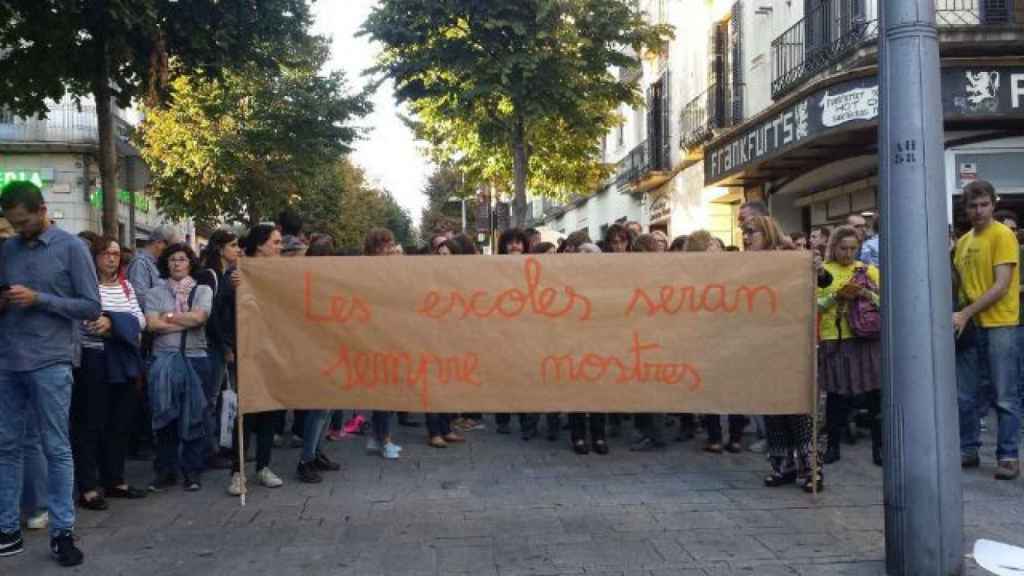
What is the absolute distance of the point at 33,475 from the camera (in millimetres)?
5863

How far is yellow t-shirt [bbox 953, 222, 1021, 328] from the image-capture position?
6.55 meters

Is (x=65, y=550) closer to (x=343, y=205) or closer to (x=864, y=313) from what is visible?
(x=864, y=313)

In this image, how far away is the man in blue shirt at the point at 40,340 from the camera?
5.13 m

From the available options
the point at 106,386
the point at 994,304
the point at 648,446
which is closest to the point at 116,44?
the point at 106,386

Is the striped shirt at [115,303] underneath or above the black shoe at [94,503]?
above

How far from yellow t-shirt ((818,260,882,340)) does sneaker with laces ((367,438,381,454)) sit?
3.76 meters

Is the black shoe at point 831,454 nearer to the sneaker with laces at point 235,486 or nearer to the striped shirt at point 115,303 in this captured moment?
the sneaker with laces at point 235,486

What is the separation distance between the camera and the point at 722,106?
66.2 ft

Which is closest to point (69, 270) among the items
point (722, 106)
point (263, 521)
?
point (263, 521)

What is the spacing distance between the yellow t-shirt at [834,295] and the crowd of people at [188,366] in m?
0.01

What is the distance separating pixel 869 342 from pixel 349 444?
15.1 ft

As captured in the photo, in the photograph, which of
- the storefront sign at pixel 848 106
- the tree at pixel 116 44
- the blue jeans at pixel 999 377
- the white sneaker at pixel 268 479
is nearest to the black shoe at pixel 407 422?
the white sneaker at pixel 268 479

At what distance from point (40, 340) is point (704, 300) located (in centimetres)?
392

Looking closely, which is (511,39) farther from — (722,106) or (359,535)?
(359,535)
